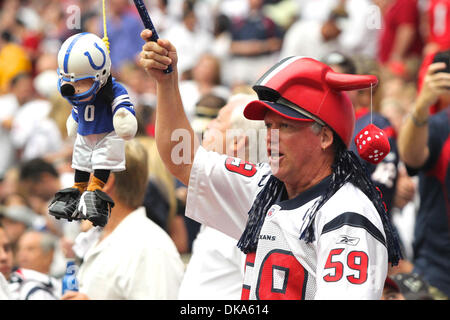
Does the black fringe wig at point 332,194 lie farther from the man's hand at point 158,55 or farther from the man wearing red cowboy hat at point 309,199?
the man's hand at point 158,55

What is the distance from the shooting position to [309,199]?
2.75 m

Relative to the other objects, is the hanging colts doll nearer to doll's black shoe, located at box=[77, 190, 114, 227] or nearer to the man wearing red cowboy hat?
doll's black shoe, located at box=[77, 190, 114, 227]

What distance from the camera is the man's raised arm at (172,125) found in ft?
9.28

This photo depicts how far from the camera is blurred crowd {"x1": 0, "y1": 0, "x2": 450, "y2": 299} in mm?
4656

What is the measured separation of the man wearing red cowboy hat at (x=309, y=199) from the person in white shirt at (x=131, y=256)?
961 millimetres

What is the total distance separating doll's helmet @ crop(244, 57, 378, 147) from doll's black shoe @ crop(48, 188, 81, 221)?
791 mm

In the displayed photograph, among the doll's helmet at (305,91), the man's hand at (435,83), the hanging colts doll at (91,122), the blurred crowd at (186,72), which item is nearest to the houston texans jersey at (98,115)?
the hanging colts doll at (91,122)

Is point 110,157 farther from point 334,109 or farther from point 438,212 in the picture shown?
point 438,212

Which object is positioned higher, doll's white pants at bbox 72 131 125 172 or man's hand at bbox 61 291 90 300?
doll's white pants at bbox 72 131 125 172

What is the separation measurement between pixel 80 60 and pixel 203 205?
1264 millimetres

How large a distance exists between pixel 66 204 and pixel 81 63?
39cm

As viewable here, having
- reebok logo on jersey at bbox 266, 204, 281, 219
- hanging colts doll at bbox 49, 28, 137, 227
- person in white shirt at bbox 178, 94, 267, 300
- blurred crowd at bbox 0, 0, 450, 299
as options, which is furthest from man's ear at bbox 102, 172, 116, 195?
hanging colts doll at bbox 49, 28, 137, 227

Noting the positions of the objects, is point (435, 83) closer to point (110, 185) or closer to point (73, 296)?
point (110, 185)

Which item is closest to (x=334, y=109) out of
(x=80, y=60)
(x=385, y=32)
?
(x=80, y=60)
